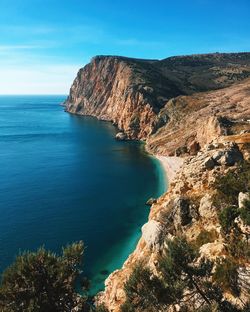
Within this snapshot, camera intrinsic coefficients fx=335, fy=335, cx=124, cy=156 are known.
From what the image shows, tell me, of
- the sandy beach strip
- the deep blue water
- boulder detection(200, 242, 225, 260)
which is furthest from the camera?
the sandy beach strip

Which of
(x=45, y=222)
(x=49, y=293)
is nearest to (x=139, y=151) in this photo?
(x=45, y=222)

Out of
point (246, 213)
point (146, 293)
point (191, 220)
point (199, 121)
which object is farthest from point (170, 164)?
point (146, 293)

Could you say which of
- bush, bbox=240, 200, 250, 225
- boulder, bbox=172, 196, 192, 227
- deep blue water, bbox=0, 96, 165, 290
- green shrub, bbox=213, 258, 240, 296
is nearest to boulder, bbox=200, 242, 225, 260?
bush, bbox=240, 200, 250, 225

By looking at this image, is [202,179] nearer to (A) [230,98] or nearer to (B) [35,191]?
(B) [35,191]

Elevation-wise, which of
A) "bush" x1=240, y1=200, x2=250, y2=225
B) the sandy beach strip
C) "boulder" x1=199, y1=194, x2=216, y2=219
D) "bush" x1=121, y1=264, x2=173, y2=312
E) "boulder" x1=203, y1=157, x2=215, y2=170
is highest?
"boulder" x1=203, y1=157, x2=215, y2=170

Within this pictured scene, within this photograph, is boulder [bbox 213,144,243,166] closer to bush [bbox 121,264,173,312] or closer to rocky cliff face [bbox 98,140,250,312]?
rocky cliff face [bbox 98,140,250,312]

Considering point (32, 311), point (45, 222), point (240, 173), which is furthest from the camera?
point (45, 222)

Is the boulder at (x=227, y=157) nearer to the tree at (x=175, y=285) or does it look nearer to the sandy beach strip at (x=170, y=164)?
the tree at (x=175, y=285)
